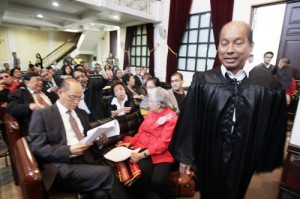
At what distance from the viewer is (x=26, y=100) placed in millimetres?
2291

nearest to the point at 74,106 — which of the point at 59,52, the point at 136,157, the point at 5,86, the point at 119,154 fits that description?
the point at 119,154

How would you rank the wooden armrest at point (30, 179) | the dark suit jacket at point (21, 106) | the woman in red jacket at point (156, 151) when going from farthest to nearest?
the dark suit jacket at point (21, 106), the woman in red jacket at point (156, 151), the wooden armrest at point (30, 179)

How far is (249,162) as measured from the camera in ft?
3.56

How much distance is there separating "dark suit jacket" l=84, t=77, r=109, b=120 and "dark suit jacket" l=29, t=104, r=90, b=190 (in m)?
1.37

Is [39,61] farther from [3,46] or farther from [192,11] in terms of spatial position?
[192,11]

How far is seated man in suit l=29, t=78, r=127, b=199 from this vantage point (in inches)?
55.7

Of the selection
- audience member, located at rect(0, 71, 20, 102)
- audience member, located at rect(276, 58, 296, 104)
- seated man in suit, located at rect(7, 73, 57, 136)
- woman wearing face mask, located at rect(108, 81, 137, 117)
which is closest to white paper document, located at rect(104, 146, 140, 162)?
woman wearing face mask, located at rect(108, 81, 137, 117)

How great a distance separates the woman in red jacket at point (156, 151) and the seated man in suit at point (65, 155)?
32cm

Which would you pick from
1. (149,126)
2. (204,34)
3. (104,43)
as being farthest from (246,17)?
(104,43)

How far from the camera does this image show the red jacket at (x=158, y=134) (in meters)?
1.78

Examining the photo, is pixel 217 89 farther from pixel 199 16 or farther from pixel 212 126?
pixel 199 16

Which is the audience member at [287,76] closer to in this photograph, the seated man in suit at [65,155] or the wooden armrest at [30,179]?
the seated man in suit at [65,155]

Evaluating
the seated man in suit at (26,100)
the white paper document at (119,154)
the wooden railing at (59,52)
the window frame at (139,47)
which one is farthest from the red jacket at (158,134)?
the wooden railing at (59,52)

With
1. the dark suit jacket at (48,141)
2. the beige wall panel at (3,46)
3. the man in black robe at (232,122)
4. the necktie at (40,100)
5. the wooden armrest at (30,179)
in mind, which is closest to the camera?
the man in black robe at (232,122)
